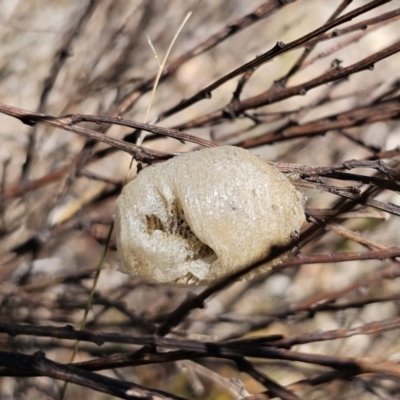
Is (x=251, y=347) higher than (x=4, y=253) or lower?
lower

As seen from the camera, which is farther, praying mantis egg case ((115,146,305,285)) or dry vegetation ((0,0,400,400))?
dry vegetation ((0,0,400,400))

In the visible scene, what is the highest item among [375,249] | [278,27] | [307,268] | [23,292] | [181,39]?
[278,27]

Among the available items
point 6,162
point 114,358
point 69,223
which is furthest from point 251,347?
point 6,162

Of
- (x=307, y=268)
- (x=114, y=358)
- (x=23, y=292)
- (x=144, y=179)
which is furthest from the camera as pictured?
(x=307, y=268)

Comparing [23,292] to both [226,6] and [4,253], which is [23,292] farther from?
[226,6]

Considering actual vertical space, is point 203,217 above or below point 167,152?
below

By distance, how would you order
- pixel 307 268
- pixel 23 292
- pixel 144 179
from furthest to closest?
1. pixel 307 268
2. pixel 23 292
3. pixel 144 179

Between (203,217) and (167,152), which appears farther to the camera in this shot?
(167,152)

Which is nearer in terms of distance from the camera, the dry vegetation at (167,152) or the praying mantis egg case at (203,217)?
the praying mantis egg case at (203,217)
